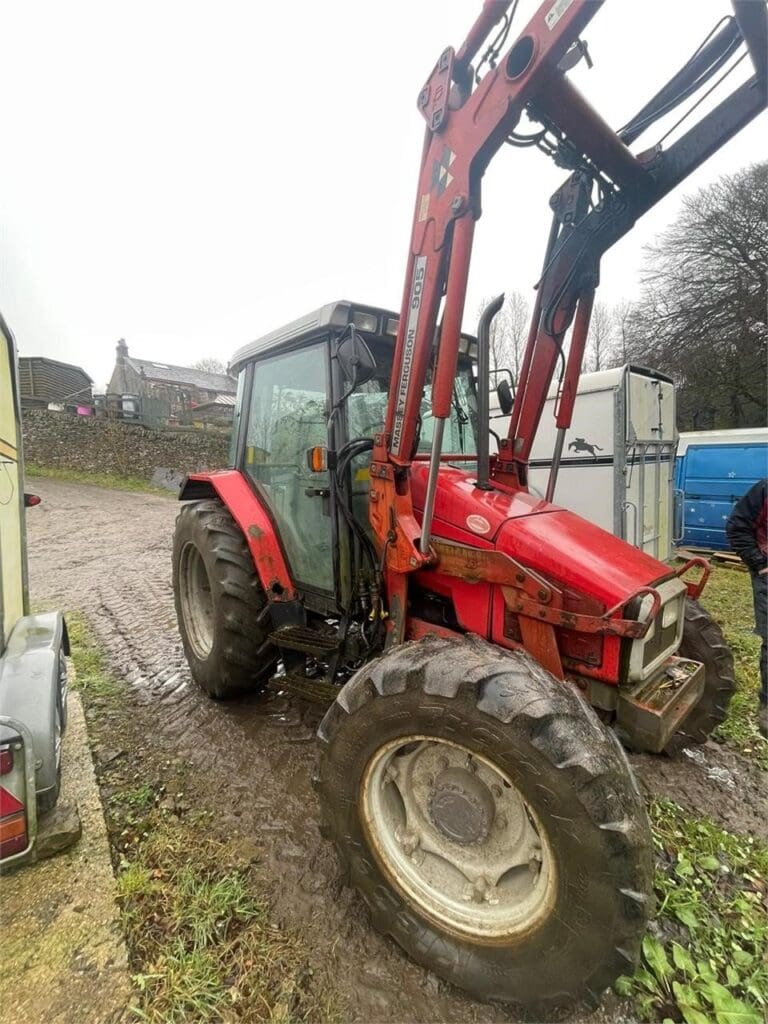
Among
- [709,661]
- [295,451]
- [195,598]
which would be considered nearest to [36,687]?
[195,598]

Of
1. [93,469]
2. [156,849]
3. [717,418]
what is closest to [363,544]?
[156,849]

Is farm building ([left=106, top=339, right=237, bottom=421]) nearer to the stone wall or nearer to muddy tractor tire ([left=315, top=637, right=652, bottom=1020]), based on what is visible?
the stone wall

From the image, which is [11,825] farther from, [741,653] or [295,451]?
[741,653]

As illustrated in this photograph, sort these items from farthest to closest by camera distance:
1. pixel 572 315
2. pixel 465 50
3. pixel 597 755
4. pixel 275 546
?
pixel 275 546, pixel 572 315, pixel 465 50, pixel 597 755

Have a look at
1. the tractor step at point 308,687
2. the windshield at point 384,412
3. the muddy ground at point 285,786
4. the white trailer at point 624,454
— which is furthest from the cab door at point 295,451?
the white trailer at point 624,454

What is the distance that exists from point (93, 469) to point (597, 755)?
18.7 metres

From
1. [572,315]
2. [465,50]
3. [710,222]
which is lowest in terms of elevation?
[572,315]

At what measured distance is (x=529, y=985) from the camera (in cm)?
141

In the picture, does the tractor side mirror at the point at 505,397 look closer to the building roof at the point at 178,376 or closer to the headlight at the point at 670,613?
the headlight at the point at 670,613

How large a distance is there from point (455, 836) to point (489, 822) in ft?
0.46

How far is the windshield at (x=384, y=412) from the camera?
254cm

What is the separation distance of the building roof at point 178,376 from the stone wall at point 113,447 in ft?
44.7

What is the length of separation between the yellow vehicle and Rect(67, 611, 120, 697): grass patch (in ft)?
1.76

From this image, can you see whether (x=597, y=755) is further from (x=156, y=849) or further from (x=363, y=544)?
(x=156, y=849)
